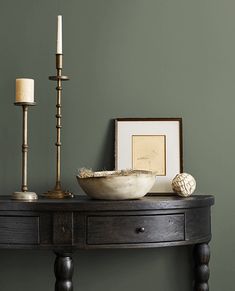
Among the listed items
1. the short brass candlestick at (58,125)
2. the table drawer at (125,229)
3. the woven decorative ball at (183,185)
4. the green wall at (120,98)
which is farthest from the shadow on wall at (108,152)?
the table drawer at (125,229)

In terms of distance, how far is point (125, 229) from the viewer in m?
2.14

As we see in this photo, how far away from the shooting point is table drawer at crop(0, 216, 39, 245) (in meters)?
2.13

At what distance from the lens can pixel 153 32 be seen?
2584 mm

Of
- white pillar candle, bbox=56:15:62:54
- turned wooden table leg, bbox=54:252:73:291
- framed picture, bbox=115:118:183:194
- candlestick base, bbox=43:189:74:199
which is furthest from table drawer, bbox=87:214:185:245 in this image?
white pillar candle, bbox=56:15:62:54

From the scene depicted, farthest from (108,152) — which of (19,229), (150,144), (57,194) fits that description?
(19,229)

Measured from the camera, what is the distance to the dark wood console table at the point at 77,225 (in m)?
2.12

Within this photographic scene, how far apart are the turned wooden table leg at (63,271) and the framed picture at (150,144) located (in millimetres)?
499

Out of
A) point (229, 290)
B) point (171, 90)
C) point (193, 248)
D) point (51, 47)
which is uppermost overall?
point (51, 47)

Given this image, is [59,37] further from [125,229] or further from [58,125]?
[125,229]

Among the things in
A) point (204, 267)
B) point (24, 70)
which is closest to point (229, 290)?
point (204, 267)

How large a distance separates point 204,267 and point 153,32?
1002 mm

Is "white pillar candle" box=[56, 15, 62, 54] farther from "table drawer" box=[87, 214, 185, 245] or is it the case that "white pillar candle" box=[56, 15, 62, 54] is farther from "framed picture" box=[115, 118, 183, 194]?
"table drawer" box=[87, 214, 185, 245]

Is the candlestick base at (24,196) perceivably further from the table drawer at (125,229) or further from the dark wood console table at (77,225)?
the table drawer at (125,229)

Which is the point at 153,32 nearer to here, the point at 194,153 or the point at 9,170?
the point at 194,153
